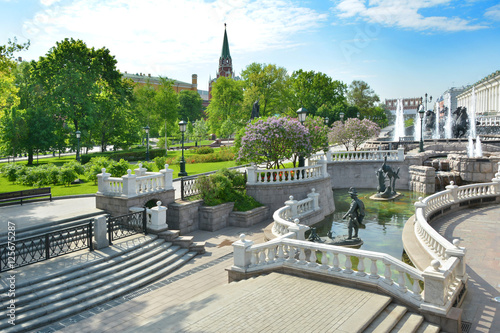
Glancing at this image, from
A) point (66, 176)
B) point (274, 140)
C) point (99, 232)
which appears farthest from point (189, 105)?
point (99, 232)

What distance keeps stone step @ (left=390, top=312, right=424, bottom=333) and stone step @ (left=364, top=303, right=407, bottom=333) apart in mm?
74

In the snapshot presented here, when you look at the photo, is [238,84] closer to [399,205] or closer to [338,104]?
[338,104]

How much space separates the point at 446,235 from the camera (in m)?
13.6

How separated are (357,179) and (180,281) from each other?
21.2 metres

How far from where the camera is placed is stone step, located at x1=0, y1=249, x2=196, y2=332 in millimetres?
8222

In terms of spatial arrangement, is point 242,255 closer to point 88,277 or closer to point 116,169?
point 88,277

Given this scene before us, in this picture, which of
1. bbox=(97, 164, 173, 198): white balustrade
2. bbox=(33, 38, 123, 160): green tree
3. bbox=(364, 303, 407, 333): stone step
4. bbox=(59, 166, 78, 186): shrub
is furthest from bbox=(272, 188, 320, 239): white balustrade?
bbox=(33, 38, 123, 160): green tree

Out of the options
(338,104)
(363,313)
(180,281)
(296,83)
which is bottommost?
(180,281)

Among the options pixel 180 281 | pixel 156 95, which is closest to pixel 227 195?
pixel 180 281

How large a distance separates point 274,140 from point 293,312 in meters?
13.9

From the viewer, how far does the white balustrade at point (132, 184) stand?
15.0 m

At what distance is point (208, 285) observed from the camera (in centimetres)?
1059

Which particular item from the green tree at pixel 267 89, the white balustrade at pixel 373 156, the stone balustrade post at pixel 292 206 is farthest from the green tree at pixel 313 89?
the stone balustrade post at pixel 292 206

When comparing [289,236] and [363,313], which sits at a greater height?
[289,236]
